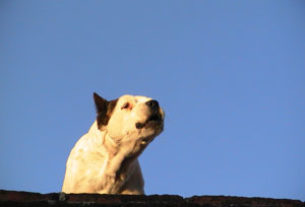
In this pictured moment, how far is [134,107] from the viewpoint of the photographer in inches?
403

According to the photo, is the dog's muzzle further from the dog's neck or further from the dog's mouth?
the dog's neck

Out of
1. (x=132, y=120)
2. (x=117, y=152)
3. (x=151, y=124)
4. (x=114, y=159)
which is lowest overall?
(x=114, y=159)

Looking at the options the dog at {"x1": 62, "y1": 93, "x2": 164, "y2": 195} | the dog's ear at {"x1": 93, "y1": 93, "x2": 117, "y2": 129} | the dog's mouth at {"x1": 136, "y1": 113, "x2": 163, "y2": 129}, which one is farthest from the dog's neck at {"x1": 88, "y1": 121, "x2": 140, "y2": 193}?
the dog's mouth at {"x1": 136, "y1": 113, "x2": 163, "y2": 129}

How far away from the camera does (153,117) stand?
394 inches

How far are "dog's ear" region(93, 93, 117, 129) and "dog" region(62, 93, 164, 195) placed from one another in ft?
0.40

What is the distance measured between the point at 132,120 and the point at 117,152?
0.57 meters

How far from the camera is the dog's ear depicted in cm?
1052

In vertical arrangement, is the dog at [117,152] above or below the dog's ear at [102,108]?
below

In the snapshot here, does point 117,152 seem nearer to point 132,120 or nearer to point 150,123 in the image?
point 132,120

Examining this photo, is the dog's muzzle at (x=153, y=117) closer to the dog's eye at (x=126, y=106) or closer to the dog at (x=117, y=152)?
the dog at (x=117, y=152)

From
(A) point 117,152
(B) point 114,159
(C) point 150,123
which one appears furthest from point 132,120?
(B) point 114,159

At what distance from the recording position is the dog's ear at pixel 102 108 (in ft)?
34.5

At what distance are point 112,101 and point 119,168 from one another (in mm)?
1316

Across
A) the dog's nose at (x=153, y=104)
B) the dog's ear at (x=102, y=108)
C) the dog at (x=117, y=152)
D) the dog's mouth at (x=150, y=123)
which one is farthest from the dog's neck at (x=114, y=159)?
the dog's nose at (x=153, y=104)
